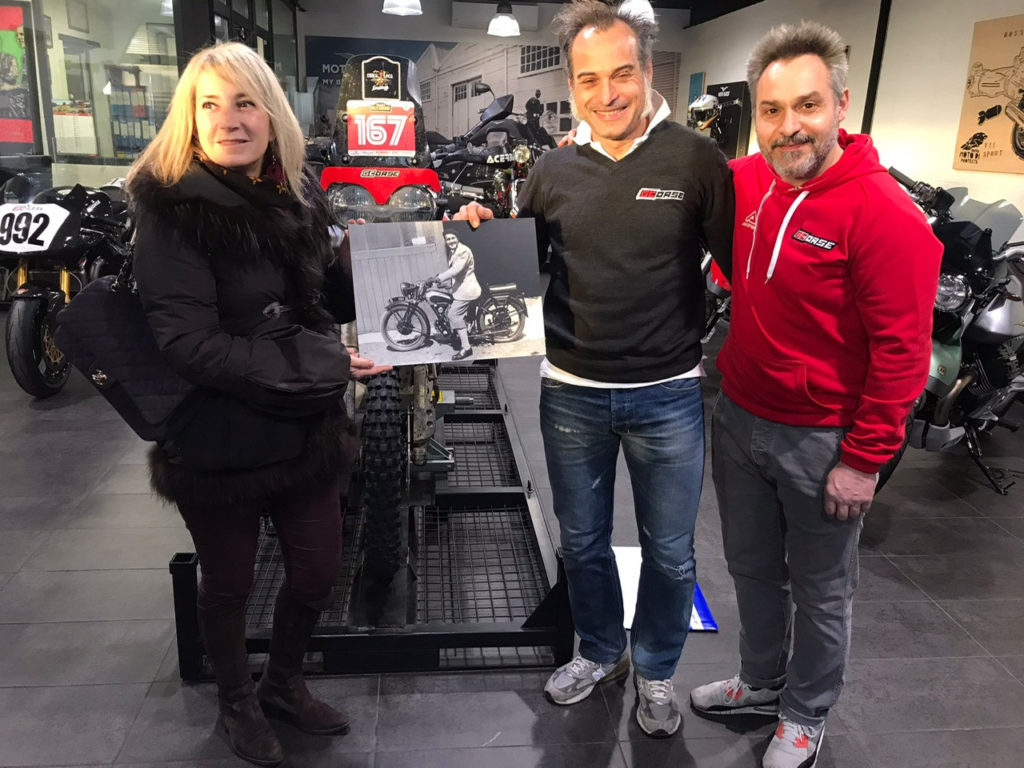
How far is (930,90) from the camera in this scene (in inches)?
227

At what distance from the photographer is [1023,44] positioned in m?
4.77

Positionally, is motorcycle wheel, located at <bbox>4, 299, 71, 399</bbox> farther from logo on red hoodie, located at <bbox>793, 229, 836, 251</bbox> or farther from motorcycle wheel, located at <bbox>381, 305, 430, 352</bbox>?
logo on red hoodie, located at <bbox>793, 229, 836, 251</bbox>

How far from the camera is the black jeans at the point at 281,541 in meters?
1.56

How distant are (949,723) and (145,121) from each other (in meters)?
6.79

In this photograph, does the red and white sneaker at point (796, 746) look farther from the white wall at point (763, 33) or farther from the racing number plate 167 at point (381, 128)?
the white wall at point (763, 33)

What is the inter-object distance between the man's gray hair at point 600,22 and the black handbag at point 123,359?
0.91m

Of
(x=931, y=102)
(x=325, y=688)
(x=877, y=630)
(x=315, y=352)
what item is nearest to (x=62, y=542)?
(x=325, y=688)

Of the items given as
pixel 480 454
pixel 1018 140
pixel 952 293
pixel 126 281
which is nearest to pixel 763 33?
pixel 1018 140

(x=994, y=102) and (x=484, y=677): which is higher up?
(x=994, y=102)

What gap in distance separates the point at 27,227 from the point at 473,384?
2.39 metres

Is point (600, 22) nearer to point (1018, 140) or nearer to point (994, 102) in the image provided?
point (1018, 140)

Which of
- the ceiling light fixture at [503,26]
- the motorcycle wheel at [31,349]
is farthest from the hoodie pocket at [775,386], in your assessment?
the ceiling light fixture at [503,26]

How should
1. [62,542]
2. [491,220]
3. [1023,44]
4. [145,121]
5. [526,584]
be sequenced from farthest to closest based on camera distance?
1. [145,121]
2. [1023,44]
3. [62,542]
4. [526,584]
5. [491,220]

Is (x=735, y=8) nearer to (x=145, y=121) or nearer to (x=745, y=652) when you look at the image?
(x=145, y=121)
